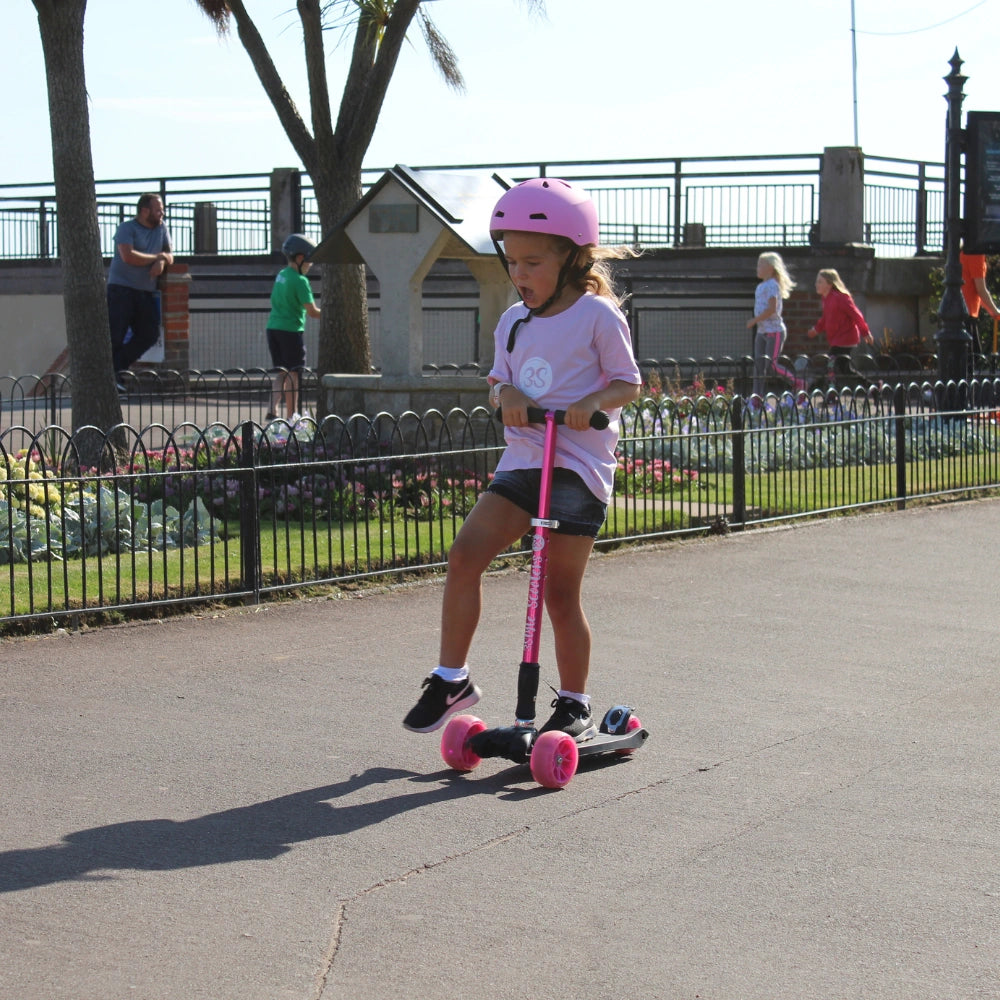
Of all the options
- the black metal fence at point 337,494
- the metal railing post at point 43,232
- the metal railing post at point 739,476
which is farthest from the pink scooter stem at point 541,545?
the metal railing post at point 43,232

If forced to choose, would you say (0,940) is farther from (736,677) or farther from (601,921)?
(736,677)

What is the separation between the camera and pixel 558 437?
5078mm

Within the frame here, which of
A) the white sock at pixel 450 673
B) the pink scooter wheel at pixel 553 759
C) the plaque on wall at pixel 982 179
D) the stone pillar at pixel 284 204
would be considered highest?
the stone pillar at pixel 284 204

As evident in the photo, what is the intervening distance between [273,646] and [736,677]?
6.51ft

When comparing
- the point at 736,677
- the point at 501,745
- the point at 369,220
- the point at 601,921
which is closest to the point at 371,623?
the point at 736,677

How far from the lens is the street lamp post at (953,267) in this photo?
53.2 feet

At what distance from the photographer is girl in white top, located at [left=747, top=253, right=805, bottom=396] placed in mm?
18406

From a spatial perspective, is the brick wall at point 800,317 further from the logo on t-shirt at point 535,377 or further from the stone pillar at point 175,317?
the logo on t-shirt at point 535,377

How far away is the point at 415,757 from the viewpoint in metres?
5.21

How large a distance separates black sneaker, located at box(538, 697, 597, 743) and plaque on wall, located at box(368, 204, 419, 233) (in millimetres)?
7252

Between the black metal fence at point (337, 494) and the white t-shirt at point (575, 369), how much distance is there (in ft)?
8.46

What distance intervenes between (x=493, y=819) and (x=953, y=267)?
13.2m

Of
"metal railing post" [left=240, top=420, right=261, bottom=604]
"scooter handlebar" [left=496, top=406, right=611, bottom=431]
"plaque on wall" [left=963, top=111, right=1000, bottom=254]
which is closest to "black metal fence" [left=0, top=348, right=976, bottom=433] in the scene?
"plaque on wall" [left=963, top=111, right=1000, bottom=254]

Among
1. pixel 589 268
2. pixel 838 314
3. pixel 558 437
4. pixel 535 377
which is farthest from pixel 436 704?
pixel 838 314
